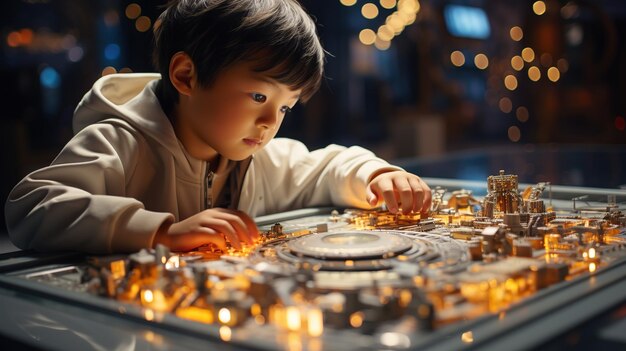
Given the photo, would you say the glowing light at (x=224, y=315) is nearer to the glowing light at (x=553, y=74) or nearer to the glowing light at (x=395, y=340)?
the glowing light at (x=395, y=340)

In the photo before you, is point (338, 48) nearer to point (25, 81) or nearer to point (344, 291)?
point (25, 81)

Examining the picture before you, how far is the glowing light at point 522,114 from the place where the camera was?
15.2 ft

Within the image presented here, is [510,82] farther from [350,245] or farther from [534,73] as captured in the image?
[350,245]

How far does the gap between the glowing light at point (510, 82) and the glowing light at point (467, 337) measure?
4.49 metres

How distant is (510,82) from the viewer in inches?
186

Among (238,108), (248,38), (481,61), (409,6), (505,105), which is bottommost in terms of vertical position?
(238,108)

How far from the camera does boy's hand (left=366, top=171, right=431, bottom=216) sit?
99cm

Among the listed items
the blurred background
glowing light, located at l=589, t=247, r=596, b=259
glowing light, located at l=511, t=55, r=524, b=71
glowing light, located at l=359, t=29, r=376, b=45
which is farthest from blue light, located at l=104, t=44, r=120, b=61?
glowing light, located at l=511, t=55, r=524, b=71

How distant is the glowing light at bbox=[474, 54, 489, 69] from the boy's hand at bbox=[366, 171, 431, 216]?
13.7ft

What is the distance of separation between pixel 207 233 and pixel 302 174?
56 cm

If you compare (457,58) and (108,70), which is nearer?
(108,70)

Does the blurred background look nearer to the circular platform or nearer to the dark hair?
the dark hair

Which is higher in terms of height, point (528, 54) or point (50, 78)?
point (528, 54)

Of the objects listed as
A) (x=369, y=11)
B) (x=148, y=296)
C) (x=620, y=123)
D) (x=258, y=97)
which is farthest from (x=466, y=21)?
(x=148, y=296)
